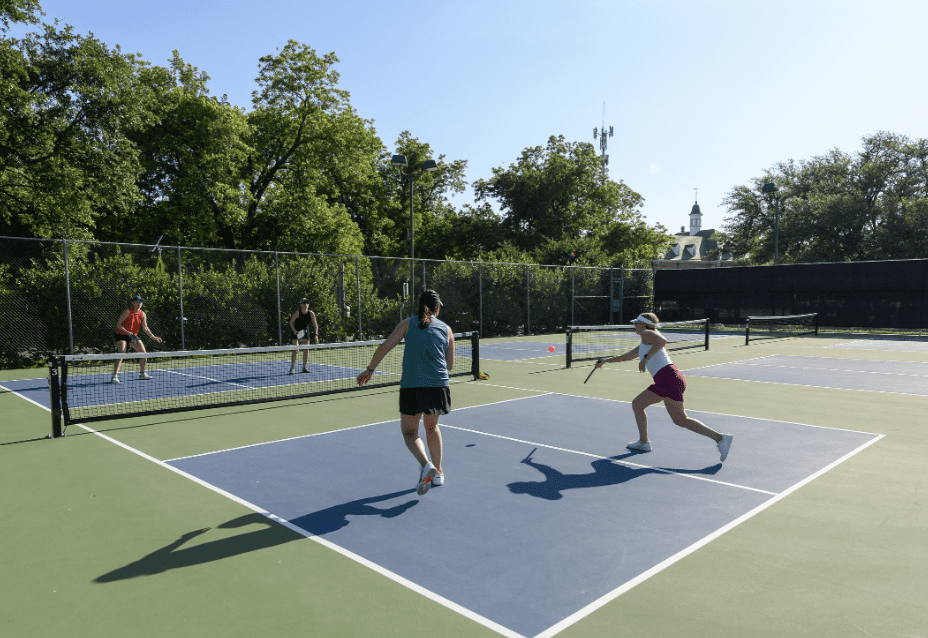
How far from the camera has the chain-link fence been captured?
613 inches

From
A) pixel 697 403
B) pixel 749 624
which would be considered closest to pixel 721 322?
pixel 697 403

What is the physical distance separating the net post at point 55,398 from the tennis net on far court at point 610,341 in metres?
10.5

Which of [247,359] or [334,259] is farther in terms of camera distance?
[334,259]

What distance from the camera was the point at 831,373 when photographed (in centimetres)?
1460

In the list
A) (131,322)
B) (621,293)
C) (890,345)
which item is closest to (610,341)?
(621,293)

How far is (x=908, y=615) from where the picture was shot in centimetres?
359

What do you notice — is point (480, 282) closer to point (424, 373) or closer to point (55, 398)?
point (55, 398)

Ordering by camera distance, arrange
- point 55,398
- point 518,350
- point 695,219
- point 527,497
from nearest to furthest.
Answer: point 527,497, point 55,398, point 518,350, point 695,219

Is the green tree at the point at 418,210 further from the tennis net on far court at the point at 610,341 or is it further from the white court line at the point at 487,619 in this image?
the white court line at the point at 487,619

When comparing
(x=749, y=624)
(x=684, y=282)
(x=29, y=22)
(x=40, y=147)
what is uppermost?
(x=29, y=22)

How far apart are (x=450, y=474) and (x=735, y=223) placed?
60264 mm

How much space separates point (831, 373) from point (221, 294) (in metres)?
16.2

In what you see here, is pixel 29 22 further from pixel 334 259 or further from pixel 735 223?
pixel 735 223

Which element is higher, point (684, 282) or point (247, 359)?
point (684, 282)
